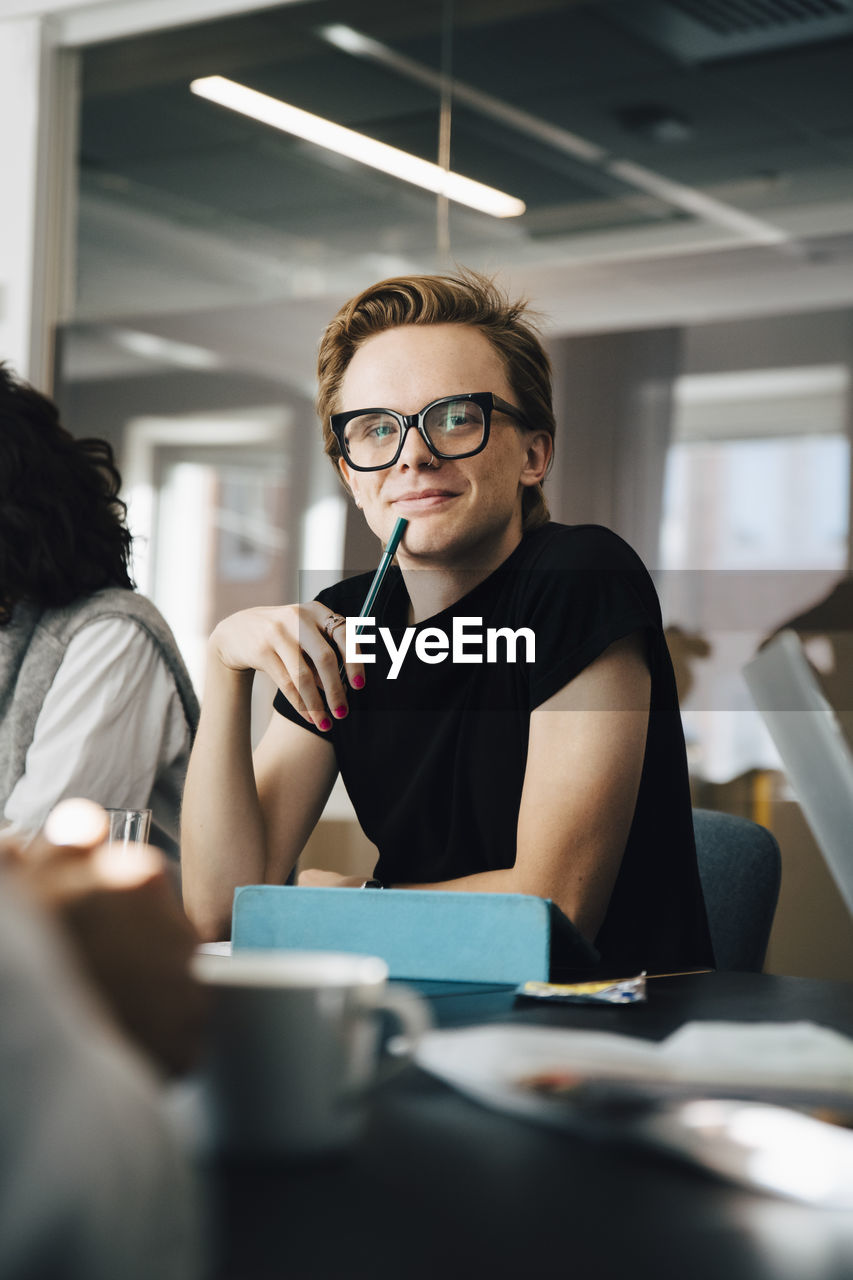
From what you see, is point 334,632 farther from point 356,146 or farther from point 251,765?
point 356,146

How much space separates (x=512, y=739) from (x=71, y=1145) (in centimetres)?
107

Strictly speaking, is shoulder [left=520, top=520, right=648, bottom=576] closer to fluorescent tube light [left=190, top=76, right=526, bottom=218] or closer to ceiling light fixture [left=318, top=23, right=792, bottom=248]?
ceiling light fixture [left=318, top=23, right=792, bottom=248]

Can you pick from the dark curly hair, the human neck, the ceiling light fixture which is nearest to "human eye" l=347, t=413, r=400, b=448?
the human neck

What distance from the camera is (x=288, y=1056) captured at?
0.45 m

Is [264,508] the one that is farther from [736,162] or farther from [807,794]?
[807,794]

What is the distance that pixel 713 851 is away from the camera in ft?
4.93

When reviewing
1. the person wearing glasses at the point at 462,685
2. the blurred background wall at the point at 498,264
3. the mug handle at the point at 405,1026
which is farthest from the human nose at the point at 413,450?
the blurred background wall at the point at 498,264

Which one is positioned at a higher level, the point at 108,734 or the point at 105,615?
the point at 105,615

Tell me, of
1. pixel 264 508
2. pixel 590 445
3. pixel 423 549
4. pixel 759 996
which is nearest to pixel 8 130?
pixel 264 508

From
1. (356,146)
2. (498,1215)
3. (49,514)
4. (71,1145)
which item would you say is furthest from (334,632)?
(356,146)

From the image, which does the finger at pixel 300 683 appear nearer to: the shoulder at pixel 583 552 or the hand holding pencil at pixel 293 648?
the hand holding pencil at pixel 293 648

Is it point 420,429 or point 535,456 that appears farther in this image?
point 535,456

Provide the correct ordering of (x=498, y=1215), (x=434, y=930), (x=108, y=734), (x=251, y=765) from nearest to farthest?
1. (x=498, y=1215)
2. (x=434, y=930)
3. (x=251, y=765)
4. (x=108, y=734)

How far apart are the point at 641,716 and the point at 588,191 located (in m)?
1.85
